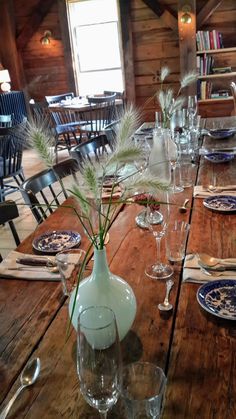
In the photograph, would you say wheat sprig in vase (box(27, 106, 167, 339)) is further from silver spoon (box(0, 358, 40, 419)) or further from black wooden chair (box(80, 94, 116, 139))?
black wooden chair (box(80, 94, 116, 139))

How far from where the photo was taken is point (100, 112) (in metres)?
5.23

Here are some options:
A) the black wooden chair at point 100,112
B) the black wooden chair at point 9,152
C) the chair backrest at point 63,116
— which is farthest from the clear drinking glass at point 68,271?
the chair backrest at point 63,116

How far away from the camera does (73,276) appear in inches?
39.0

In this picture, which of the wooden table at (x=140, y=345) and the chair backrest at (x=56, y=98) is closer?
the wooden table at (x=140, y=345)

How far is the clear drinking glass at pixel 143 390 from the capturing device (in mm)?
625

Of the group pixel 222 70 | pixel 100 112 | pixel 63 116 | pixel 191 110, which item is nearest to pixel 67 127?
pixel 63 116

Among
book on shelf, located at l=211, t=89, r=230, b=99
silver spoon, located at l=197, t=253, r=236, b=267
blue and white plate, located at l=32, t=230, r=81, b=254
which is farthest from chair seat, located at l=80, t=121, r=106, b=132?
silver spoon, located at l=197, t=253, r=236, b=267

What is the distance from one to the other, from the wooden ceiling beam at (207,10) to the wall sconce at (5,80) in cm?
331

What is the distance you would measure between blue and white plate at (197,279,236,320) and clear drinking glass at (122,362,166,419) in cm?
26

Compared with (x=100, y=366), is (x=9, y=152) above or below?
below

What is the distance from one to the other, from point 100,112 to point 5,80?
7.64 ft

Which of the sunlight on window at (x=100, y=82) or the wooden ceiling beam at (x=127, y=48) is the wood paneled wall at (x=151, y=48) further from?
the sunlight on window at (x=100, y=82)

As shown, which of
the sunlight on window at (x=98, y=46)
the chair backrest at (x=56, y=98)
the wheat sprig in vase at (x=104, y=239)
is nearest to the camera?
the wheat sprig in vase at (x=104, y=239)

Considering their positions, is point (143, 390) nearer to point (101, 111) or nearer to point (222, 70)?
point (101, 111)
